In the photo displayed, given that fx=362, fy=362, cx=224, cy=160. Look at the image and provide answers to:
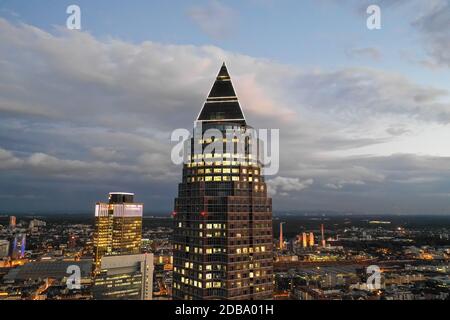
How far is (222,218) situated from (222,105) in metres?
20.1

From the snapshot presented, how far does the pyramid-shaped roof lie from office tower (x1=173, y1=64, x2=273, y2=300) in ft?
0.57

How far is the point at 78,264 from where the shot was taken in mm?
160375

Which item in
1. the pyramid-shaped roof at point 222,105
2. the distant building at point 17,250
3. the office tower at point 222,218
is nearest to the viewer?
the office tower at point 222,218

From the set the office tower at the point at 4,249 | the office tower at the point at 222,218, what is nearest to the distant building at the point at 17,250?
the office tower at the point at 4,249

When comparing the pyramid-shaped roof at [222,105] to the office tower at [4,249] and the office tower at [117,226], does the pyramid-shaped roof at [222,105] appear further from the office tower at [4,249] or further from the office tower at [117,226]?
the office tower at [4,249]

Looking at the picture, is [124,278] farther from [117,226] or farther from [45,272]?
[117,226]

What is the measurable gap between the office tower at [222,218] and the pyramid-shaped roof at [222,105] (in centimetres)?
17

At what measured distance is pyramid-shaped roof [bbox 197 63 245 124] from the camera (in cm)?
6278

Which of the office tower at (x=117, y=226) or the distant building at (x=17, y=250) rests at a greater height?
the office tower at (x=117, y=226)

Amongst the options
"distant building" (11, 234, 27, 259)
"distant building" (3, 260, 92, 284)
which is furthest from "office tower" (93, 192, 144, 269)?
"distant building" (11, 234, 27, 259)

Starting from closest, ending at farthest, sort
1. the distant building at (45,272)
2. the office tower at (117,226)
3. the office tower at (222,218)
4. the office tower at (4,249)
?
1. the office tower at (222,218)
2. the distant building at (45,272)
3. the office tower at (117,226)
4. the office tower at (4,249)

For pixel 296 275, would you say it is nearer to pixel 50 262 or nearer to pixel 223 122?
pixel 223 122

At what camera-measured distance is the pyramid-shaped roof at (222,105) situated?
62781 mm
